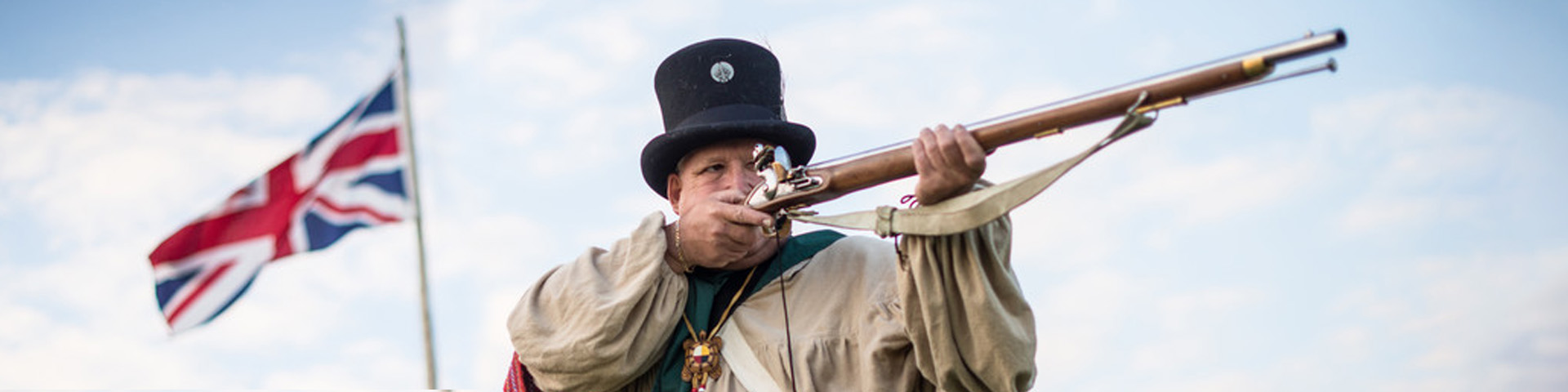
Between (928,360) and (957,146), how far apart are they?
0.71m

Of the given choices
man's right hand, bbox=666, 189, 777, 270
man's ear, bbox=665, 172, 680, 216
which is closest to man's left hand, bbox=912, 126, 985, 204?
man's right hand, bbox=666, 189, 777, 270

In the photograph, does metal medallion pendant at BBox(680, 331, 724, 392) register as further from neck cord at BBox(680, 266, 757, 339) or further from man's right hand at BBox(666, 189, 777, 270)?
man's right hand at BBox(666, 189, 777, 270)

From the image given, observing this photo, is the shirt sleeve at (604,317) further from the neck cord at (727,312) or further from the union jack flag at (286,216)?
the union jack flag at (286,216)

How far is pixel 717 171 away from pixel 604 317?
0.71m

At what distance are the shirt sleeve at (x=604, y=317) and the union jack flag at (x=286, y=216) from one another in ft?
16.3

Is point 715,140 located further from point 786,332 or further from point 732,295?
point 786,332

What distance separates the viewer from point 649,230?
502cm

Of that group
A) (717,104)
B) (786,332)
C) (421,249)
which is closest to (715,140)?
(717,104)

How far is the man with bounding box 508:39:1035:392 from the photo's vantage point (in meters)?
4.21

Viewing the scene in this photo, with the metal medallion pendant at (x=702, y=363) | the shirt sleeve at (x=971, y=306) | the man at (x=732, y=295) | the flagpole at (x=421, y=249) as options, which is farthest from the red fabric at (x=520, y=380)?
the flagpole at (x=421, y=249)

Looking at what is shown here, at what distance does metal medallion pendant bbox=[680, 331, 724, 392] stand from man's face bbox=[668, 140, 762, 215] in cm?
49

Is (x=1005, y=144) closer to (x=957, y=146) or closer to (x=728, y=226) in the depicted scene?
(x=957, y=146)

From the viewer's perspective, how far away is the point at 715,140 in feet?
16.8

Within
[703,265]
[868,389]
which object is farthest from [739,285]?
[868,389]
